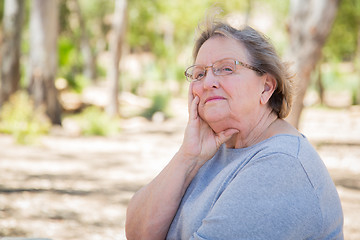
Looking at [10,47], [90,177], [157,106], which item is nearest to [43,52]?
[10,47]

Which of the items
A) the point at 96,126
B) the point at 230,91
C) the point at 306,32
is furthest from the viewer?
the point at 96,126

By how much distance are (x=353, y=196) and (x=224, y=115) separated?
4512mm

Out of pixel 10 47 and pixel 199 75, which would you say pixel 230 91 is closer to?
pixel 199 75

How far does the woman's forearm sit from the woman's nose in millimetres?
357

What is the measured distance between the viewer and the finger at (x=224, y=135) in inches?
84.4

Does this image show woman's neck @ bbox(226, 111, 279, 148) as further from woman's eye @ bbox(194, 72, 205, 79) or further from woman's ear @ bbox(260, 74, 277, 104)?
woman's eye @ bbox(194, 72, 205, 79)

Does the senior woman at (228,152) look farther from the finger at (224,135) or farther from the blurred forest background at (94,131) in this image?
the blurred forest background at (94,131)

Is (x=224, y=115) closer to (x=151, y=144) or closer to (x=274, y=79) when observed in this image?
(x=274, y=79)

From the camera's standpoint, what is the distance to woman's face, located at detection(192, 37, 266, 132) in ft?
6.81

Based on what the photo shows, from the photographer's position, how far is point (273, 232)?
160cm

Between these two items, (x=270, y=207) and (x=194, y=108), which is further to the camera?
(x=194, y=108)

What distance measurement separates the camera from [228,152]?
2.16 m

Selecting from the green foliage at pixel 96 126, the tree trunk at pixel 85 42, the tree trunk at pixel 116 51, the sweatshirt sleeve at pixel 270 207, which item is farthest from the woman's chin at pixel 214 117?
the tree trunk at pixel 85 42

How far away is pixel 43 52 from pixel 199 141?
10332 mm
